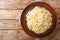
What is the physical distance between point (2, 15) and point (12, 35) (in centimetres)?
17

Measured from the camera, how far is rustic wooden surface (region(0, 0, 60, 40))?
114 centimetres

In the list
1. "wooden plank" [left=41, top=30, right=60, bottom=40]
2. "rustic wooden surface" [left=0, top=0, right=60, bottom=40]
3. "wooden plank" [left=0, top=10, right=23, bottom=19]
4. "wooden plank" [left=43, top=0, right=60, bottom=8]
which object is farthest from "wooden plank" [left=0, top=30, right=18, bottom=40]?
"wooden plank" [left=43, top=0, right=60, bottom=8]

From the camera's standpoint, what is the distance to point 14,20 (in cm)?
116

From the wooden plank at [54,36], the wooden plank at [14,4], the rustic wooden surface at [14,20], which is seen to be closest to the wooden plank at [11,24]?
the rustic wooden surface at [14,20]

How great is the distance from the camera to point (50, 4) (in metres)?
1.16

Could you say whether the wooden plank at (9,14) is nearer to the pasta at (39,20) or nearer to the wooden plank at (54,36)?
the pasta at (39,20)

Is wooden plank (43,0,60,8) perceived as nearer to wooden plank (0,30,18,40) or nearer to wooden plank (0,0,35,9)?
wooden plank (0,0,35,9)

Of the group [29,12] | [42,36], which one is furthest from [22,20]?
[42,36]

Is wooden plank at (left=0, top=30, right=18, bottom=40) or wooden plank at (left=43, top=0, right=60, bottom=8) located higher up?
wooden plank at (left=43, top=0, right=60, bottom=8)

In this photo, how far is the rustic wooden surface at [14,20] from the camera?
3.75 ft

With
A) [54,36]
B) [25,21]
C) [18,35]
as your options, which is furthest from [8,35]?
[54,36]

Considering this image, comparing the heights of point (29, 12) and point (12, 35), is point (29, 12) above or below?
above

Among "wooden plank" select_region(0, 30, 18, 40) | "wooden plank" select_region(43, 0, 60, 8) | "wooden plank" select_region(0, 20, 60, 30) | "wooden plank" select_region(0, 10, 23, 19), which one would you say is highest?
"wooden plank" select_region(43, 0, 60, 8)

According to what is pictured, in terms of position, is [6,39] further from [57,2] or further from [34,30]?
[57,2]
